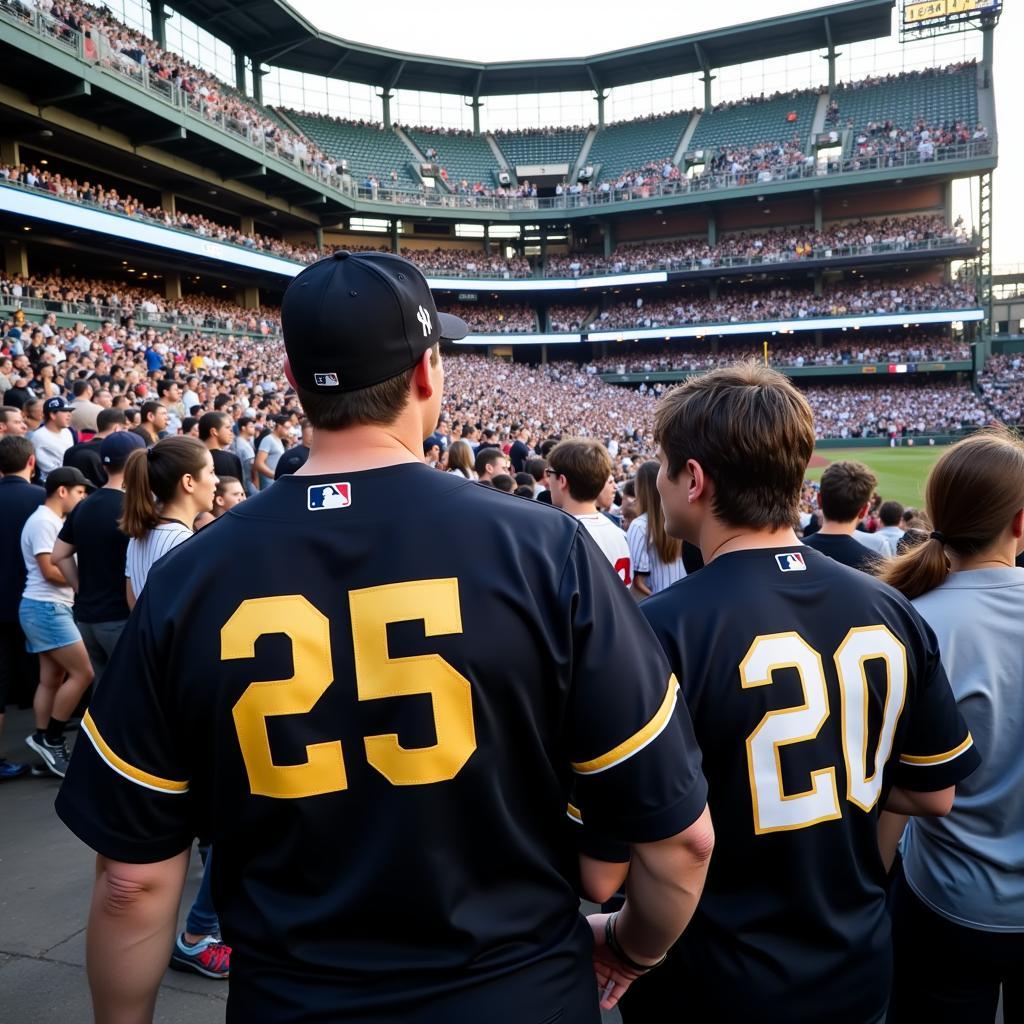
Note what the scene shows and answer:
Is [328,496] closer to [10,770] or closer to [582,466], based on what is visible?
[582,466]

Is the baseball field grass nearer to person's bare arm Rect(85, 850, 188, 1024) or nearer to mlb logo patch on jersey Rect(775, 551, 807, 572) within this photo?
mlb logo patch on jersey Rect(775, 551, 807, 572)

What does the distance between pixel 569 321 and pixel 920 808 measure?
54.2 metres

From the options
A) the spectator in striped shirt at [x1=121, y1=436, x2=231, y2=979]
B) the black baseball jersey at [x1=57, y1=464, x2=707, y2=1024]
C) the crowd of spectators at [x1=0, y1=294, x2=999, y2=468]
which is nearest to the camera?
the black baseball jersey at [x1=57, y1=464, x2=707, y2=1024]

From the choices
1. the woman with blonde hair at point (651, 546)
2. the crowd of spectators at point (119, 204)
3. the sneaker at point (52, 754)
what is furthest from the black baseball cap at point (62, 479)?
the crowd of spectators at point (119, 204)

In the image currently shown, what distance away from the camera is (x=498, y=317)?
54.1 m

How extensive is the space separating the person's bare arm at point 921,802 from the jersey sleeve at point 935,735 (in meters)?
0.03

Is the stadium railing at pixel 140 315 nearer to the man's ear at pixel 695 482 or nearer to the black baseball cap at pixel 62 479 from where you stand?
the black baseball cap at pixel 62 479

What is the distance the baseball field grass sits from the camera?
2288 cm

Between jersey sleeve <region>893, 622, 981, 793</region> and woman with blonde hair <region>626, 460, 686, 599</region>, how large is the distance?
9.99ft

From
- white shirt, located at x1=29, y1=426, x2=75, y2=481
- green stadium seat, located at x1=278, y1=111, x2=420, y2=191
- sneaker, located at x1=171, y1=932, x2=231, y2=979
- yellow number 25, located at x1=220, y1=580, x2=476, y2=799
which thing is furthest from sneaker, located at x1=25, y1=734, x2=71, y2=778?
green stadium seat, located at x1=278, y1=111, x2=420, y2=191

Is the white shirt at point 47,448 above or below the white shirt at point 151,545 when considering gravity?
above

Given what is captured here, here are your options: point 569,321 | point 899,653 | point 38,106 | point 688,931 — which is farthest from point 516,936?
point 569,321

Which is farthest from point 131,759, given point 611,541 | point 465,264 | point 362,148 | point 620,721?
point 362,148

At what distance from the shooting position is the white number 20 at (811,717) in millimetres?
1842
